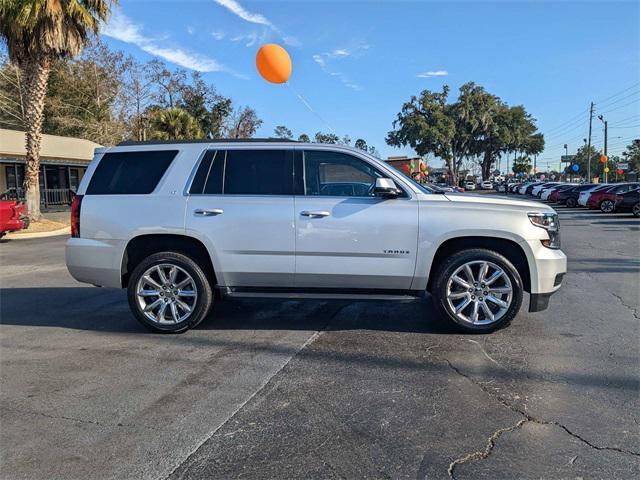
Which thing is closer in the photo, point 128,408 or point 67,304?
point 128,408

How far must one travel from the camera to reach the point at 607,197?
81.9 feet

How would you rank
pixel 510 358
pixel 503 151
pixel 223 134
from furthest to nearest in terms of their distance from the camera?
pixel 503 151, pixel 223 134, pixel 510 358

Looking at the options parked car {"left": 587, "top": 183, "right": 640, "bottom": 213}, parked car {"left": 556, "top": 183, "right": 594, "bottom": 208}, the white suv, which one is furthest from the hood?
parked car {"left": 556, "top": 183, "right": 594, "bottom": 208}

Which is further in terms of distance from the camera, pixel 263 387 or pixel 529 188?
pixel 529 188

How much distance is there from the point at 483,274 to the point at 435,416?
2.08 meters

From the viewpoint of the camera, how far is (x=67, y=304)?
6953 mm

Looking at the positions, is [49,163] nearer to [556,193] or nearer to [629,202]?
[629,202]

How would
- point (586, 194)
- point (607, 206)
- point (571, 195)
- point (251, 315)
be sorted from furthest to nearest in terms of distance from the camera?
Answer: point (571, 195) → point (586, 194) → point (607, 206) → point (251, 315)

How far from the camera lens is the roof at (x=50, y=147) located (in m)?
26.0

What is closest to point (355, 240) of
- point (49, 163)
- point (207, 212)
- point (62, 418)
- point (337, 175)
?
point (337, 175)

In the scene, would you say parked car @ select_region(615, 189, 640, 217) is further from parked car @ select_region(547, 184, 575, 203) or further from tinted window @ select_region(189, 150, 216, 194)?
tinted window @ select_region(189, 150, 216, 194)

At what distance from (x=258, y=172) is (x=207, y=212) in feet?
2.29

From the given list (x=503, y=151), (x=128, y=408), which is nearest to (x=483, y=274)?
(x=128, y=408)

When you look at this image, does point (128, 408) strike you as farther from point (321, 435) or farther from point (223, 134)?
point (223, 134)
